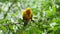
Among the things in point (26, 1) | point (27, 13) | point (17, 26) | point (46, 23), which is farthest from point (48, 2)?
point (17, 26)

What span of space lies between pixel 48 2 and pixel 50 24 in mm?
601

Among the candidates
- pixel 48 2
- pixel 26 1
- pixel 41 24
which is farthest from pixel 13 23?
pixel 26 1

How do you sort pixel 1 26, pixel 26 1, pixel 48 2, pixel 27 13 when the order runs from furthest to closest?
pixel 26 1 → pixel 48 2 → pixel 27 13 → pixel 1 26

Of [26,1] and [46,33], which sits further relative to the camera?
[26,1]

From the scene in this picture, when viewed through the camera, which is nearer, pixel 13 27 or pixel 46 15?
pixel 13 27

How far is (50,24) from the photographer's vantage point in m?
0.88

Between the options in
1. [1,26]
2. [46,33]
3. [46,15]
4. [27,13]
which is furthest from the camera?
[27,13]

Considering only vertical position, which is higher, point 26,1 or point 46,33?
point 26,1

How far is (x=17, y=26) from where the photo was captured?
33.6 inches

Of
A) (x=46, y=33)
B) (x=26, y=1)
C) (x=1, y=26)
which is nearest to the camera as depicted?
(x=1, y=26)

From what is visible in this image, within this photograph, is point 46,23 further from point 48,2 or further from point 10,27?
point 48,2

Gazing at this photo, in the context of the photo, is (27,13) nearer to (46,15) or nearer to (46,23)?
(46,15)

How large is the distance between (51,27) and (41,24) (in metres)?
0.05

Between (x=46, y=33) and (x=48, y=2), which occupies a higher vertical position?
(x=48, y=2)
